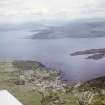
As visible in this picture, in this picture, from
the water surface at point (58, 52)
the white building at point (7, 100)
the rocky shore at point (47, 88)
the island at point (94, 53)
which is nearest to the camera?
the white building at point (7, 100)

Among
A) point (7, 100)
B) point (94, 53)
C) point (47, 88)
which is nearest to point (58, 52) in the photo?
point (94, 53)

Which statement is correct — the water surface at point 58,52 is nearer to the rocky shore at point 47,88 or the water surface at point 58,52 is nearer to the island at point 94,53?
the island at point 94,53

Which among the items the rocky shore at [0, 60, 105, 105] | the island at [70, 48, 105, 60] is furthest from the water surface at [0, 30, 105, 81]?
the rocky shore at [0, 60, 105, 105]

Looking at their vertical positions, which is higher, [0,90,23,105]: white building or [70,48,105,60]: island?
[70,48,105,60]: island

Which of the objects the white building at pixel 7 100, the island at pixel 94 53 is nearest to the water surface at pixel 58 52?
the island at pixel 94 53

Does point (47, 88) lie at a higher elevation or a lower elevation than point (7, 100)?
lower

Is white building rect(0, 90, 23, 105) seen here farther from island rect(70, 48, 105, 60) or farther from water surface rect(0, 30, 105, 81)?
island rect(70, 48, 105, 60)

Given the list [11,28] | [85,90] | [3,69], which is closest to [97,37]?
[85,90]

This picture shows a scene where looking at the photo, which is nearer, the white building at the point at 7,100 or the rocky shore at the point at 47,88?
the white building at the point at 7,100

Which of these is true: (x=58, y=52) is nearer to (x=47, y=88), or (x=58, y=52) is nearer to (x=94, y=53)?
(x=94, y=53)

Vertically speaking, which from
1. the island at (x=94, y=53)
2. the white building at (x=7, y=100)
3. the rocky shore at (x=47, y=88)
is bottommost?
the rocky shore at (x=47, y=88)

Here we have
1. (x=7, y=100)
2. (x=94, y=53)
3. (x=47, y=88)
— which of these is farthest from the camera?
(x=47, y=88)

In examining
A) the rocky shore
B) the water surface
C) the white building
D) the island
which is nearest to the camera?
the white building
